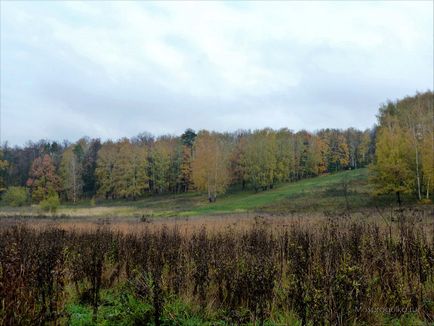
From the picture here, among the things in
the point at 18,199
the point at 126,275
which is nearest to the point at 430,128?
the point at 126,275

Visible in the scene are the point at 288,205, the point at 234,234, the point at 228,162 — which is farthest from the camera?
the point at 228,162

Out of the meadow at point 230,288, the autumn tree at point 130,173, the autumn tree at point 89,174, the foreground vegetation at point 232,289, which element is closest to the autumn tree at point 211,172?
the autumn tree at point 130,173

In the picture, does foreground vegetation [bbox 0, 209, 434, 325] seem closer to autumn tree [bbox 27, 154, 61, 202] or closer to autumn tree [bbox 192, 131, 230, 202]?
autumn tree [bbox 192, 131, 230, 202]

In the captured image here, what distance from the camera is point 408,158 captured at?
37031 millimetres

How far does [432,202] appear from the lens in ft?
111

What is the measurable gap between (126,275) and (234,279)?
118 inches

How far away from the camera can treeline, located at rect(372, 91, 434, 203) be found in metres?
34.6

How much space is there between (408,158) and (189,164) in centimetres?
4299

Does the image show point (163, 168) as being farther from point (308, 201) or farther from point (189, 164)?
point (308, 201)

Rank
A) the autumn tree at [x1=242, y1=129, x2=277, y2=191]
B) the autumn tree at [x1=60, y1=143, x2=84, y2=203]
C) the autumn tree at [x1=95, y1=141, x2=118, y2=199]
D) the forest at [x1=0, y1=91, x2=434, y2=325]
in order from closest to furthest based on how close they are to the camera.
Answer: the forest at [x1=0, y1=91, x2=434, y2=325], the autumn tree at [x1=242, y1=129, x2=277, y2=191], the autumn tree at [x1=60, y1=143, x2=84, y2=203], the autumn tree at [x1=95, y1=141, x2=118, y2=199]

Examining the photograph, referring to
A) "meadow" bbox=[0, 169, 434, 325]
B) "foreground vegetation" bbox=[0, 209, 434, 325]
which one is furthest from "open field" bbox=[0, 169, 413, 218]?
"foreground vegetation" bbox=[0, 209, 434, 325]

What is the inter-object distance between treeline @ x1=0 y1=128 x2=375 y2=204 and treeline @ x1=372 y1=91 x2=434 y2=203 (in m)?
23.1

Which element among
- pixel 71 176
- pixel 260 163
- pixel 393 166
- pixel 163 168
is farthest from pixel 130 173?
pixel 393 166

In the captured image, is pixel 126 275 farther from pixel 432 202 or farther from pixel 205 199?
pixel 205 199
